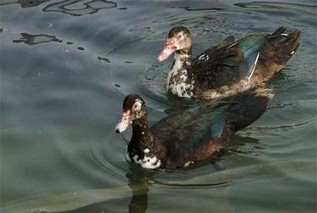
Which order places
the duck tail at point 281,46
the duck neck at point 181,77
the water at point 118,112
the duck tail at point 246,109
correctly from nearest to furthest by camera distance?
the water at point 118,112 < the duck tail at point 246,109 < the duck neck at point 181,77 < the duck tail at point 281,46

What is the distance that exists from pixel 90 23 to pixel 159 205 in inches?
185

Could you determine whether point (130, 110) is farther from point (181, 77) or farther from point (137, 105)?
point (181, 77)

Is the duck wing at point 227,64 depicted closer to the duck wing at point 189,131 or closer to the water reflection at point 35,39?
the duck wing at point 189,131

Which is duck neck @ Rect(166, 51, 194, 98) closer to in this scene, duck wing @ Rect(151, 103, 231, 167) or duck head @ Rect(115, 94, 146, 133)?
duck wing @ Rect(151, 103, 231, 167)

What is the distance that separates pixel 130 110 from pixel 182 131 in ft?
1.99

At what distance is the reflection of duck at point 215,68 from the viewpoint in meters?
8.45

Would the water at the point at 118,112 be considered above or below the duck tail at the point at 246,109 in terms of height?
below

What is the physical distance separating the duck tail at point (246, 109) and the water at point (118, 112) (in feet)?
0.45

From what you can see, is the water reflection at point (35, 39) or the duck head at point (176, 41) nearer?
the duck head at point (176, 41)

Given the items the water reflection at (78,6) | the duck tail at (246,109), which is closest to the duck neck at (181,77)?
the duck tail at (246,109)

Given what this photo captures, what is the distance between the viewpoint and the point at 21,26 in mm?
10445

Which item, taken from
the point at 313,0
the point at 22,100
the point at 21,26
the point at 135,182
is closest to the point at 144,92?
the point at 22,100

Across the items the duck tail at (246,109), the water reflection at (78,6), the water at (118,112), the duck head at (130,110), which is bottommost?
the water at (118,112)

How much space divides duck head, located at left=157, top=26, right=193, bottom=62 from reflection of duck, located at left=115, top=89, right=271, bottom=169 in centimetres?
122
